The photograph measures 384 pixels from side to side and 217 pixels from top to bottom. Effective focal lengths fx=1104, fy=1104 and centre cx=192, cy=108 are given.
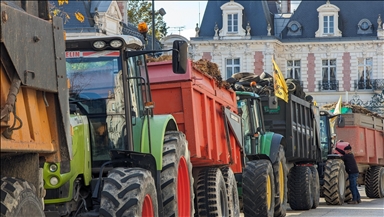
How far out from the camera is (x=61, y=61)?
27.3 ft

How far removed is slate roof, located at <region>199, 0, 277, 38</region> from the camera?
295 feet

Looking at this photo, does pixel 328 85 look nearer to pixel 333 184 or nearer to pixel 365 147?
pixel 365 147

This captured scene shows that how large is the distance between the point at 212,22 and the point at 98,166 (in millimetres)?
79713

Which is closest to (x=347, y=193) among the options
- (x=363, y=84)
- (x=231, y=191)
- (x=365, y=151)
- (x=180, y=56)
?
(x=365, y=151)

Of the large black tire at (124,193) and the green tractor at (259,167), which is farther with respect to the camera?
the green tractor at (259,167)

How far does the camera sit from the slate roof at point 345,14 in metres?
89.8

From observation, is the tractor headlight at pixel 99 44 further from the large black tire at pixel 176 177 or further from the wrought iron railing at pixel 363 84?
the wrought iron railing at pixel 363 84

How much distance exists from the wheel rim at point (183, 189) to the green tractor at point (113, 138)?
8 cm

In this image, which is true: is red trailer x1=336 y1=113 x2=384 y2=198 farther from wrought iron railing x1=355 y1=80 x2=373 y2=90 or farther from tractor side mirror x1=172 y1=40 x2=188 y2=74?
wrought iron railing x1=355 y1=80 x2=373 y2=90

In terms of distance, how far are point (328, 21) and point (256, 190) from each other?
7400 centimetres

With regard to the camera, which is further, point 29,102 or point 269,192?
point 269,192

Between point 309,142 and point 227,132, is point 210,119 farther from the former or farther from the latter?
point 309,142

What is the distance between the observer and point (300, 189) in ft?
77.0

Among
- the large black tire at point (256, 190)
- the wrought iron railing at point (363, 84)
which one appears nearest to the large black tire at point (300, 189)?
the large black tire at point (256, 190)
